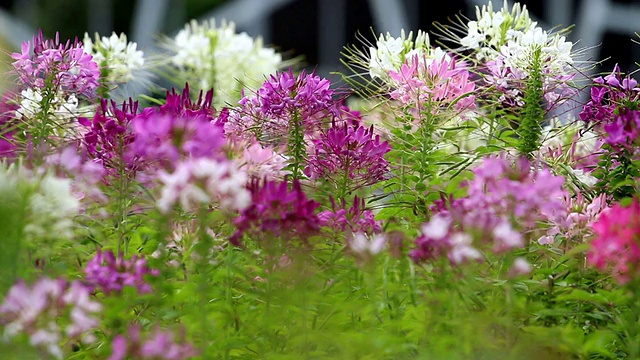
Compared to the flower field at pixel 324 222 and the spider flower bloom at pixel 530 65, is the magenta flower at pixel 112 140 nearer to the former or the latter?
the flower field at pixel 324 222

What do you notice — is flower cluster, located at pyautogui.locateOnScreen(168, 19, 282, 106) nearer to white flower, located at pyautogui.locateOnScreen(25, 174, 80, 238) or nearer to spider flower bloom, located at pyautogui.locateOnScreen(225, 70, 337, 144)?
spider flower bloom, located at pyautogui.locateOnScreen(225, 70, 337, 144)

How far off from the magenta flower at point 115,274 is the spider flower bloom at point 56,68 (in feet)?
2.23

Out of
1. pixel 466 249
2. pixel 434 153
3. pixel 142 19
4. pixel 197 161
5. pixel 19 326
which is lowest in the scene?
pixel 19 326

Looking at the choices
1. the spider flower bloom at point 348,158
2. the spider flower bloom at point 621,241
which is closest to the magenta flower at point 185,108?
the spider flower bloom at point 348,158

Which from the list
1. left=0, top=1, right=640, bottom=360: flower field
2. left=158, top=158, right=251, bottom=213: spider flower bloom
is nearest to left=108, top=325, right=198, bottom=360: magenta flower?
left=0, top=1, right=640, bottom=360: flower field

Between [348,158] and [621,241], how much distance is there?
2.30ft

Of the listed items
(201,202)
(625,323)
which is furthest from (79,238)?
(625,323)

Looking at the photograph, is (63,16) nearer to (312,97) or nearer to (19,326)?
(312,97)

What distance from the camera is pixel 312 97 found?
2.21 m

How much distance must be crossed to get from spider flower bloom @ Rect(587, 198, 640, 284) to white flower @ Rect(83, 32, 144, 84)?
1.59 m

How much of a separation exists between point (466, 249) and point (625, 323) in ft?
1.49

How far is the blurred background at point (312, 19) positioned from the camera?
7402 millimetres

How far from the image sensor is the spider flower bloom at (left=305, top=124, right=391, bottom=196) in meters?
2.15

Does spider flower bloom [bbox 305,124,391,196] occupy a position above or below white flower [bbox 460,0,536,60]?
below
